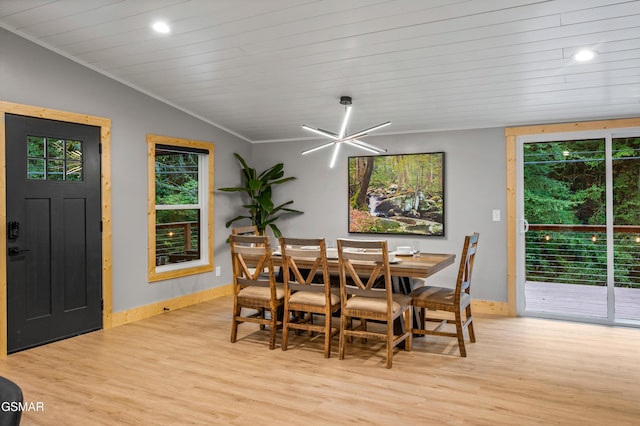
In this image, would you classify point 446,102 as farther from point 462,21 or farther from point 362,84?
point 462,21

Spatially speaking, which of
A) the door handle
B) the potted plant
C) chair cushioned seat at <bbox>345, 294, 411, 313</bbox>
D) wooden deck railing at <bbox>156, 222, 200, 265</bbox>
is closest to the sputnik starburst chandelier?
chair cushioned seat at <bbox>345, 294, 411, 313</bbox>

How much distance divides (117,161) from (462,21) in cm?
361

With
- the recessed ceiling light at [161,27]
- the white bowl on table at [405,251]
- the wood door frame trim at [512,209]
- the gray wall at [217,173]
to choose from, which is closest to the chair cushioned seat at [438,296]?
the white bowl on table at [405,251]

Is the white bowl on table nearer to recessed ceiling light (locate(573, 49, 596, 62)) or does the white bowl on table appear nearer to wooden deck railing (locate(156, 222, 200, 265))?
recessed ceiling light (locate(573, 49, 596, 62))

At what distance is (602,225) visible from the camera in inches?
193

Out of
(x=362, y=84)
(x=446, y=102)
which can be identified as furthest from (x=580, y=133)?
(x=362, y=84)

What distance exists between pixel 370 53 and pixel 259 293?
7.36 feet

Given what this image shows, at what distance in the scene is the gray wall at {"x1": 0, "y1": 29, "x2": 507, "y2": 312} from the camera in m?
4.28

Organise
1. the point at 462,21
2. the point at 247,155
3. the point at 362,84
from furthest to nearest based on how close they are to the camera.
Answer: the point at 247,155 → the point at 362,84 → the point at 462,21

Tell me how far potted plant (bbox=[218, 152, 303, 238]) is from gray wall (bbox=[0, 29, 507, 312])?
13 cm

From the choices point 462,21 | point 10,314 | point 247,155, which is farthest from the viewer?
point 247,155

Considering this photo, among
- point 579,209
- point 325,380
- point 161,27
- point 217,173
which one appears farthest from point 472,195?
point 161,27

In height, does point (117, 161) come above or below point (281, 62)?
below

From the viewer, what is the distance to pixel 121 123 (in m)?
4.92
